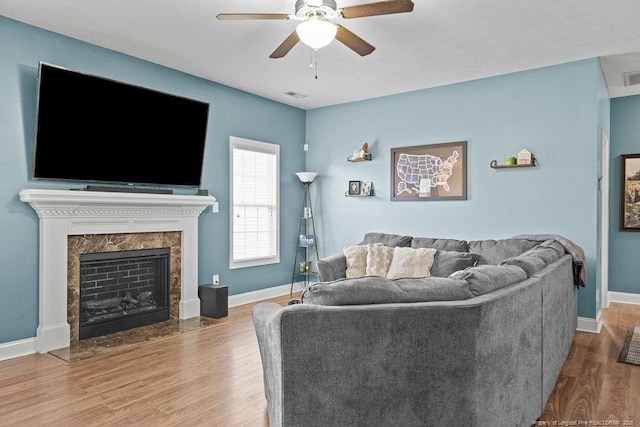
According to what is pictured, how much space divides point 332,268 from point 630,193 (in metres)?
4.04

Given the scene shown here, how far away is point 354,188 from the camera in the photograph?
20.0 feet

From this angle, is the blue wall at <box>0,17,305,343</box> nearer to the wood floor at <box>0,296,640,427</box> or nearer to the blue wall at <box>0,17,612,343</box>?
the blue wall at <box>0,17,612,343</box>

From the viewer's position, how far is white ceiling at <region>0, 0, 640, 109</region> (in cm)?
330

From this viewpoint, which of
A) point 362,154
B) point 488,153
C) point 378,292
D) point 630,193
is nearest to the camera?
point 378,292

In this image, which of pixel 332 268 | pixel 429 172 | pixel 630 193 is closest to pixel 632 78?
pixel 630 193

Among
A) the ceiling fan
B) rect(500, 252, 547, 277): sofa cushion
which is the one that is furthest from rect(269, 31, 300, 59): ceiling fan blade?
rect(500, 252, 547, 277): sofa cushion

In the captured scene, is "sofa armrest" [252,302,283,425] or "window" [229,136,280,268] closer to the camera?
"sofa armrest" [252,302,283,425]

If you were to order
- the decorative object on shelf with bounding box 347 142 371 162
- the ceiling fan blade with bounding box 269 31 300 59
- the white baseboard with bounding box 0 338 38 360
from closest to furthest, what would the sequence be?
the ceiling fan blade with bounding box 269 31 300 59 → the white baseboard with bounding box 0 338 38 360 → the decorative object on shelf with bounding box 347 142 371 162

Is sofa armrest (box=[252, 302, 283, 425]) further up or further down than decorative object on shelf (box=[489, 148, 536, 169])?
further down

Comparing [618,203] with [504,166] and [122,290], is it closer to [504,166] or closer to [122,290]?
[504,166]

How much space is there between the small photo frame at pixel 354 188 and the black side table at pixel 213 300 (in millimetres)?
2238

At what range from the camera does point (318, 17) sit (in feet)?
9.43

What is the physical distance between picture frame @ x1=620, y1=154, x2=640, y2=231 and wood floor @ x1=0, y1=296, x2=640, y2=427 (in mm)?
2244

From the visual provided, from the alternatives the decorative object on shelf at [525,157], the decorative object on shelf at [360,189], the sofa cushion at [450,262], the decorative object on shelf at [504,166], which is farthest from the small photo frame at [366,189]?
the decorative object on shelf at [525,157]
